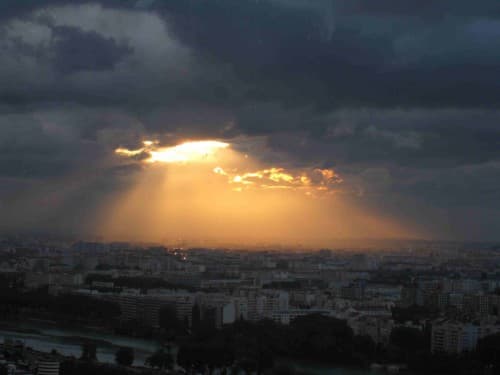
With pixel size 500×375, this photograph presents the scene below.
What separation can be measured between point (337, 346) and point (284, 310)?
4.67 m

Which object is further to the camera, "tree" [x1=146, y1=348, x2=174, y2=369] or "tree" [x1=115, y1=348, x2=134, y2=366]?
"tree" [x1=115, y1=348, x2=134, y2=366]

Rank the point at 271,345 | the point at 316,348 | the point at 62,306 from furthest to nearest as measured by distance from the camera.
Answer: the point at 62,306, the point at 316,348, the point at 271,345

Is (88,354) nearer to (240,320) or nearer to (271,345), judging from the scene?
(271,345)

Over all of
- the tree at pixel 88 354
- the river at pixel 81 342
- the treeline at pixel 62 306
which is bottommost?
the river at pixel 81 342

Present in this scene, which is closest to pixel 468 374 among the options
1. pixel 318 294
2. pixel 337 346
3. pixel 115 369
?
pixel 337 346

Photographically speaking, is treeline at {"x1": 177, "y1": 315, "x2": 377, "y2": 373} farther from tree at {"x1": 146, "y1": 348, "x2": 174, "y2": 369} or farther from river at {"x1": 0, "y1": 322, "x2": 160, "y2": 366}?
river at {"x1": 0, "y1": 322, "x2": 160, "y2": 366}

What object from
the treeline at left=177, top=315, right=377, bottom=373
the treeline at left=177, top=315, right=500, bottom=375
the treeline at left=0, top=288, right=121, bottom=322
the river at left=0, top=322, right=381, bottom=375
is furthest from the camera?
the treeline at left=0, top=288, right=121, bottom=322

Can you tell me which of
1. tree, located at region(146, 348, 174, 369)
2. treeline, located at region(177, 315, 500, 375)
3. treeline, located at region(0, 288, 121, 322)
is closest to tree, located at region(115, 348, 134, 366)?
tree, located at region(146, 348, 174, 369)

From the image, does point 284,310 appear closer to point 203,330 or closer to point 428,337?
point 203,330

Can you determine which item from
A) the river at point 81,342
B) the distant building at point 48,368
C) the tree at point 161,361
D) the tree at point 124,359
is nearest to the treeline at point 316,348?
the tree at point 161,361

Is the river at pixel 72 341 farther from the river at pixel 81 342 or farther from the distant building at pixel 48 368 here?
the distant building at pixel 48 368

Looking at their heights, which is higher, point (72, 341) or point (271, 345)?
point (271, 345)

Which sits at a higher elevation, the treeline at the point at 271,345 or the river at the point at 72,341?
the treeline at the point at 271,345

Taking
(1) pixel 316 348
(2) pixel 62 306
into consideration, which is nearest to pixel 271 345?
(1) pixel 316 348
